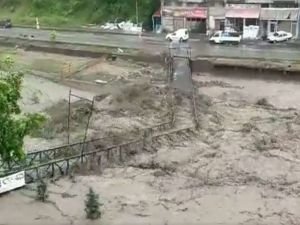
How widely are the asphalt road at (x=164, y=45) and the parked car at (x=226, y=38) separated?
0.65 m

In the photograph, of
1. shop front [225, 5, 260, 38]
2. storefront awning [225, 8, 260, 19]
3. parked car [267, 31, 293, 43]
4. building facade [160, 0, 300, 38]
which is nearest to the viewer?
parked car [267, 31, 293, 43]

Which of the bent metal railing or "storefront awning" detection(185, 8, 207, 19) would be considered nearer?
the bent metal railing

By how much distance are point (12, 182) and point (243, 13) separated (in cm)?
3364

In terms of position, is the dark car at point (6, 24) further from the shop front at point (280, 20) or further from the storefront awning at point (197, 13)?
the shop front at point (280, 20)

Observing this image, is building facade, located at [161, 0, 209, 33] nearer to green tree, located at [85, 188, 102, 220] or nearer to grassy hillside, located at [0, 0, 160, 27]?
grassy hillside, located at [0, 0, 160, 27]

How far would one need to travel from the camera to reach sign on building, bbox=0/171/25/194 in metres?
32.3

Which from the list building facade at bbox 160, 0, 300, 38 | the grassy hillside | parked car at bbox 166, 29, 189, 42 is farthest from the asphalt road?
the grassy hillside

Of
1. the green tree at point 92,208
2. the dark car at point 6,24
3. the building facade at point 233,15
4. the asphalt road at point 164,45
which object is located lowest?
the green tree at point 92,208

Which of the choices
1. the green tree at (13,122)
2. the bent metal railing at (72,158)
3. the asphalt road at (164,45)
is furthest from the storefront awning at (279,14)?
the green tree at (13,122)

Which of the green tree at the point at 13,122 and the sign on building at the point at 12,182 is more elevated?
the green tree at the point at 13,122

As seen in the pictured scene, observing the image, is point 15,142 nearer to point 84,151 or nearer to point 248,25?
point 84,151

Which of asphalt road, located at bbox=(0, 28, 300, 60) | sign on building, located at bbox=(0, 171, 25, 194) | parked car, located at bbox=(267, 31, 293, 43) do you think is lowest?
sign on building, located at bbox=(0, 171, 25, 194)

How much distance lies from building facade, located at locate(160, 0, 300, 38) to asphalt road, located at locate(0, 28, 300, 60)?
207 centimetres

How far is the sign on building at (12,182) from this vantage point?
3231cm
